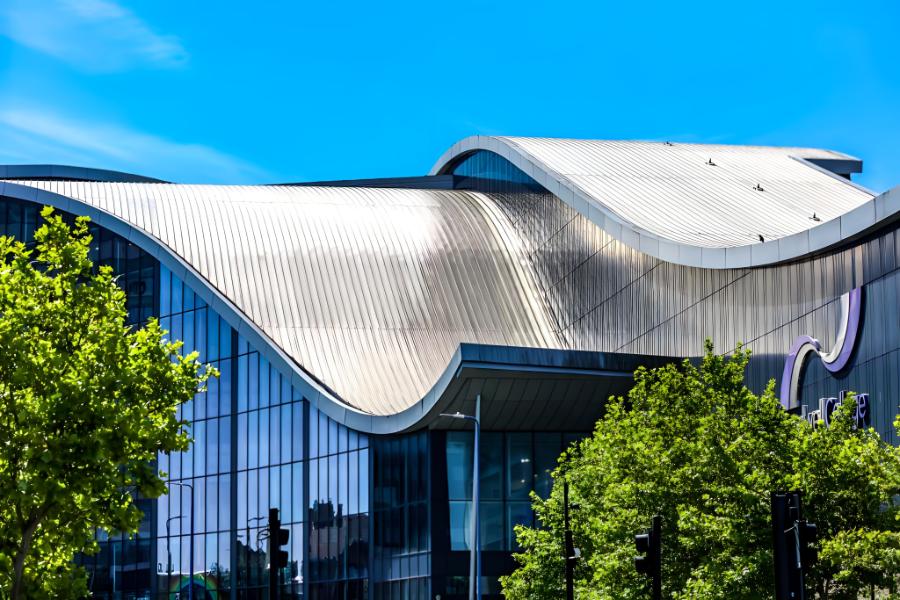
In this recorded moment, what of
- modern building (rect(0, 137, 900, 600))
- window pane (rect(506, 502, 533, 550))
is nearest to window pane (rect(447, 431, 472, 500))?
modern building (rect(0, 137, 900, 600))

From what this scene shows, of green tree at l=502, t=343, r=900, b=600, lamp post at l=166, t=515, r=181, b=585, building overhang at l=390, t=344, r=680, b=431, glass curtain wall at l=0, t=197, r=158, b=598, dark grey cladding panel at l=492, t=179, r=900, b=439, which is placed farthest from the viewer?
glass curtain wall at l=0, t=197, r=158, b=598

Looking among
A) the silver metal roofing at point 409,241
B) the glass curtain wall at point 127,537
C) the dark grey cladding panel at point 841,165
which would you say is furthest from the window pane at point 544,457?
the dark grey cladding panel at point 841,165

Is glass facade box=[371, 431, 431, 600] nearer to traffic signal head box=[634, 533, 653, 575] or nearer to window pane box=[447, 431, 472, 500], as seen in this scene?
window pane box=[447, 431, 472, 500]

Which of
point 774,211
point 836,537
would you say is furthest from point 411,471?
point 836,537

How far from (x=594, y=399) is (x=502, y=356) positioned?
524 centimetres

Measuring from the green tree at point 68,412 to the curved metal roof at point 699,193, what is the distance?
24.2 m

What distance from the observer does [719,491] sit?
33.0 meters

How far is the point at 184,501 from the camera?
243ft

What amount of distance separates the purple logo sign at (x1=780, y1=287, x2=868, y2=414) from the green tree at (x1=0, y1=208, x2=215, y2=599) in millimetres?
22337

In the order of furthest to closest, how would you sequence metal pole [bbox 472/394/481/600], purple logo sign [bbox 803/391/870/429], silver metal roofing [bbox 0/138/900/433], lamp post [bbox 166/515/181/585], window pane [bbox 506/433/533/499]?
1. lamp post [bbox 166/515/181/585]
2. silver metal roofing [bbox 0/138/900/433]
3. window pane [bbox 506/433/533/499]
4. metal pole [bbox 472/394/481/600]
5. purple logo sign [bbox 803/391/870/429]

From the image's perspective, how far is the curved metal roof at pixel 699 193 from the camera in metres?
55.6

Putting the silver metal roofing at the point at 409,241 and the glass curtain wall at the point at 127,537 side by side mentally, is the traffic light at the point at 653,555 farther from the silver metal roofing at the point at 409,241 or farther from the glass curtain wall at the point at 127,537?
the glass curtain wall at the point at 127,537

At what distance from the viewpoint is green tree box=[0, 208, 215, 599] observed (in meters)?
28.3

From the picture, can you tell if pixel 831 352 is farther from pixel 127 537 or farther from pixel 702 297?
pixel 127 537
